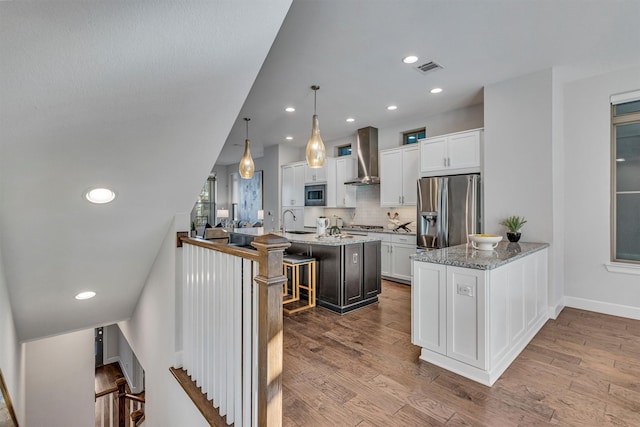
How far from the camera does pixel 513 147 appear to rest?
3.68 meters

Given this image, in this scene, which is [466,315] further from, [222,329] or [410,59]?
[410,59]

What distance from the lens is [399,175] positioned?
17.4 feet

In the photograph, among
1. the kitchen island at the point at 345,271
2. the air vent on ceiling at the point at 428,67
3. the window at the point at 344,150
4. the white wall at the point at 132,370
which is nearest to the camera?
the air vent on ceiling at the point at 428,67

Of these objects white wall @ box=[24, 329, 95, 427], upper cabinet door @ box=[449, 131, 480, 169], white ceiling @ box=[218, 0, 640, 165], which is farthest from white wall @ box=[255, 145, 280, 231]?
upper cabinet door @ box=[449, 131, 480, 169]

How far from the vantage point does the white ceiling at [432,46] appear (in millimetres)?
2379

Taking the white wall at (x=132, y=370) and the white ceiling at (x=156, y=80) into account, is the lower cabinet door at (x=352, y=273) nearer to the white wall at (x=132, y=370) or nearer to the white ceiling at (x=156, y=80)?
the white ceiling at (x=156, y=80)

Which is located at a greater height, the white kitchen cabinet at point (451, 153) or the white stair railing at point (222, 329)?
the white kitchen cabinet at point (451, 153)

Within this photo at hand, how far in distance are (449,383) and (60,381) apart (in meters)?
5.14

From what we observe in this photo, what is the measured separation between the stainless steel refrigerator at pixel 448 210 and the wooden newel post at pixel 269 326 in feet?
11.5

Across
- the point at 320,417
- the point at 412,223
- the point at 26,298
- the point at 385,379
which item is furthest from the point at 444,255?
the point at 26,298

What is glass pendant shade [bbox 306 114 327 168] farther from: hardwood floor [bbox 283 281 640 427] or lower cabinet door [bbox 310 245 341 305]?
hardwood floor [bbox 283 281 640 427]

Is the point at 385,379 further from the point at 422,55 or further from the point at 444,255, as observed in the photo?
the point at 422,55

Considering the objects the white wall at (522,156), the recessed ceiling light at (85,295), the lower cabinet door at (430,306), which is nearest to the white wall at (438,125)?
the white wall at (522,156)

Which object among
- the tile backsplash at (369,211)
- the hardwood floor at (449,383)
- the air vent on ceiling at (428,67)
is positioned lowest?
the hardwood floor at (449,383)
